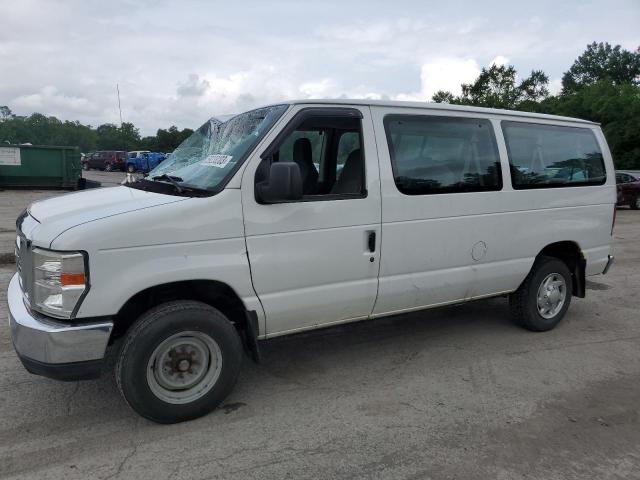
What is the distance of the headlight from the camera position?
2844 mm

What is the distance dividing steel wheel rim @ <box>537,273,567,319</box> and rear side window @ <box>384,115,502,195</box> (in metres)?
1.30

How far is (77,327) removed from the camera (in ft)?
9.52

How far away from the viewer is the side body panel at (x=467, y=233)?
394 centimetres

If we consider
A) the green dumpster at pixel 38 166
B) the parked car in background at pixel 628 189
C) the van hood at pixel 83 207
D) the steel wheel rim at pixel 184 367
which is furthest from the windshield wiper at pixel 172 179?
the parked car in background at pixel 628 189

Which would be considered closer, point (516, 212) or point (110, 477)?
point (110, 477)

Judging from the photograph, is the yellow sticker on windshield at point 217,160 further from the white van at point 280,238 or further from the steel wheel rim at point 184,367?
the steel wheel rim at point 184,367

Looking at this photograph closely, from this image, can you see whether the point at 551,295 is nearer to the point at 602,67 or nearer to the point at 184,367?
the point at 184,367

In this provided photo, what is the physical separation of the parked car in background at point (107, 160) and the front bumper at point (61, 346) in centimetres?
3925

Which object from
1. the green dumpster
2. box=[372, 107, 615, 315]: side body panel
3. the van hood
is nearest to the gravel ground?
box=[372, 107, 615, 315]: side body panel

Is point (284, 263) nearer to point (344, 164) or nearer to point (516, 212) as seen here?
point (344, 164)

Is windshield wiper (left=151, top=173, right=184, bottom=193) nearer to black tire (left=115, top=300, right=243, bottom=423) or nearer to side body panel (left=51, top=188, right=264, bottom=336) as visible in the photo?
side body panel (left=51, top=188, right=264, bottom=336)

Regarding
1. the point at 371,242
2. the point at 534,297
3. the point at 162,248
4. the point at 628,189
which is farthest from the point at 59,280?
the point at 628,189

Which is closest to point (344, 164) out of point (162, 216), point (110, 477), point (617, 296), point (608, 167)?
point (162, 216)

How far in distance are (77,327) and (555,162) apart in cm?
439
